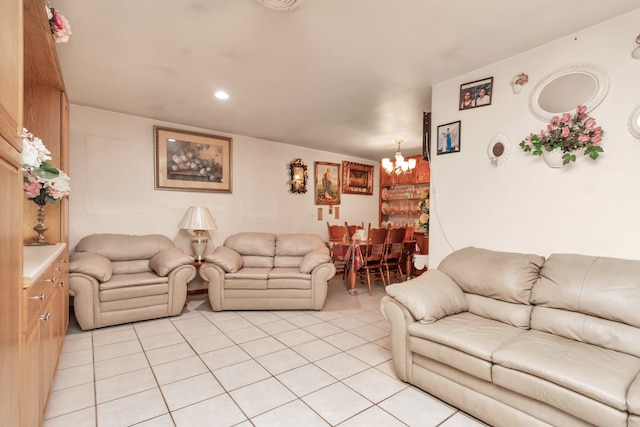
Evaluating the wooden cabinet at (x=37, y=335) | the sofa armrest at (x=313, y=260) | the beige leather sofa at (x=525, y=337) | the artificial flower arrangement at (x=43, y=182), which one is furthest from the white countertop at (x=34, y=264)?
the sofa armrest at (x=313, y=260)

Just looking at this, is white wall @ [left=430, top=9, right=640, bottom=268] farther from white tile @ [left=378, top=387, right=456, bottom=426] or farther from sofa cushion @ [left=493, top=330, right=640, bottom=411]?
white tile @ [left=378, top=387, right=456, bottom=426]

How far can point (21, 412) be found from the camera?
115 centimetres

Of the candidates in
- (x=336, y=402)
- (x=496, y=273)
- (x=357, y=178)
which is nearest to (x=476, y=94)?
(x=496, y=273)

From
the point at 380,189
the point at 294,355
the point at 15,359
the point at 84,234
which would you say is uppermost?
the point at 380,189

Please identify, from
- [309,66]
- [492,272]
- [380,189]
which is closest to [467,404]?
[492,272]

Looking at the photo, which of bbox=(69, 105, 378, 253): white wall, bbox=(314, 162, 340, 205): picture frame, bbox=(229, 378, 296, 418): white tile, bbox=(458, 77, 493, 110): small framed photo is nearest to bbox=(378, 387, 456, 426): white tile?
bbox=(229, 378, 296, 418): white tile

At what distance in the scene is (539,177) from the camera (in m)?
2.32

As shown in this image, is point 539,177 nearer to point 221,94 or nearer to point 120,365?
point 221,94

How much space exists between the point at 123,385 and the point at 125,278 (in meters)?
1.46

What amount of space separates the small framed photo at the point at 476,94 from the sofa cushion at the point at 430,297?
151 cm

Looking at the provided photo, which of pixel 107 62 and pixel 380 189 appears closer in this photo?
pixel 107 62

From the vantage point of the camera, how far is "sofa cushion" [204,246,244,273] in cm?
363

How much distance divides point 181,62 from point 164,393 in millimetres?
2483

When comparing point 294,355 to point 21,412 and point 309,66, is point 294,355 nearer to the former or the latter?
point 21,412
